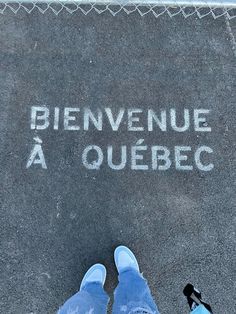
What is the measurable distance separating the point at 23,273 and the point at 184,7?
3056 millimetres

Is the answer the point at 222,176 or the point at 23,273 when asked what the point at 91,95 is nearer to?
the point at 222,176

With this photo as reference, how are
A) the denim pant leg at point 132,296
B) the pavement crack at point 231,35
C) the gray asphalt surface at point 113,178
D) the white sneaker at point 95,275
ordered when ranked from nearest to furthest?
the denim pant leg at point 132,296 → the white sneaker at point 95,275 → the gray asphalt surface at point 113,178 → the pavement crack at point 231,35

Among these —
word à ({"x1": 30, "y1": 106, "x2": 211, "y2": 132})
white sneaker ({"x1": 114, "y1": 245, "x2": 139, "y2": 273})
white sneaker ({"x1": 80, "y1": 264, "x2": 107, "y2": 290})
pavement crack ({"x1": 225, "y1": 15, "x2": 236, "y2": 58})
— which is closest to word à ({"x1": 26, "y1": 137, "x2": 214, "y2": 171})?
word à ({"x1": 30, "y1": 106, "x2": 211, "y2": 132})

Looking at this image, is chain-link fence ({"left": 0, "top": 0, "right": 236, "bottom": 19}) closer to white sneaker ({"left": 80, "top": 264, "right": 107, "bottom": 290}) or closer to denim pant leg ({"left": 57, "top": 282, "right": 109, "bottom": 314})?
white sneaker ({"left": 80, "top": 264, "right": 107, "bottom": 290})

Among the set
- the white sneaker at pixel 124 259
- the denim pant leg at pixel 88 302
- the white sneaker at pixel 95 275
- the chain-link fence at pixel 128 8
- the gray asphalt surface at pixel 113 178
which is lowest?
the denim pant leg at pixel 88 302


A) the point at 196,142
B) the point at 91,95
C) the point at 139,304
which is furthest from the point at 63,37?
the point at 139,304

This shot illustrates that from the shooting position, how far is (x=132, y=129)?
4.59 m

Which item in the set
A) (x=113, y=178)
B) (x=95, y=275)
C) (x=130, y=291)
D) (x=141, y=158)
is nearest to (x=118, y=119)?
(x=141, y=158)

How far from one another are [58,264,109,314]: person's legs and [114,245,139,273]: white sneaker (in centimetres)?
17

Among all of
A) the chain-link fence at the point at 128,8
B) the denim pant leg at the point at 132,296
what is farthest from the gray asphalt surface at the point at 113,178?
the denim pant leg at the point at 132,296

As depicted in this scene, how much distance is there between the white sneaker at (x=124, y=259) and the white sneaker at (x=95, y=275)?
147 mm

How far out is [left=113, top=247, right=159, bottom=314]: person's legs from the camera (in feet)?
12.7

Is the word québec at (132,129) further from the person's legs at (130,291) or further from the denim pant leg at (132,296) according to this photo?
the denim pant leg at (132,296)

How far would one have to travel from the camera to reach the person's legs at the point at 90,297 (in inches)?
156
